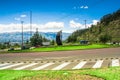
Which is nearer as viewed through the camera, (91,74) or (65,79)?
(65,79)

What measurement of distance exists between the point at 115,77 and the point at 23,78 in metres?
3.69

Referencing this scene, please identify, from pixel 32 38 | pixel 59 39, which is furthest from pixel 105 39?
pixel 59 39

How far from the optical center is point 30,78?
1091 centimetres

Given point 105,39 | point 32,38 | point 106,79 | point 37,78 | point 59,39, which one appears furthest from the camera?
point 32,38

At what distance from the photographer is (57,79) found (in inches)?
411

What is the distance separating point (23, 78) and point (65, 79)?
1.83m

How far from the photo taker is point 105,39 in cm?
13275

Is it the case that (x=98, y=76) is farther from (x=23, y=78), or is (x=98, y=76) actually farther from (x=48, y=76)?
(x=23, y=78)

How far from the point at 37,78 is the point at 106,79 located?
2.74m

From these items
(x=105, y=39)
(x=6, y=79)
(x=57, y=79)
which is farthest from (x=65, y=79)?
(x=105, y=39)

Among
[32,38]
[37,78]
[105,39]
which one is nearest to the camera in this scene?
[37,78]

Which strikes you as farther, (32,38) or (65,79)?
(32,38)

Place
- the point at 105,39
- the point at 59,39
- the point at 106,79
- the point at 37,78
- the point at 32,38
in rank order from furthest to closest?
the point at 32,38 < the point at 105,39 < the point at 59,39 < the point at 37,78 < the point at 106,79

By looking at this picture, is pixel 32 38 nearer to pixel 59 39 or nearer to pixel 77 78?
pixel 59 39
